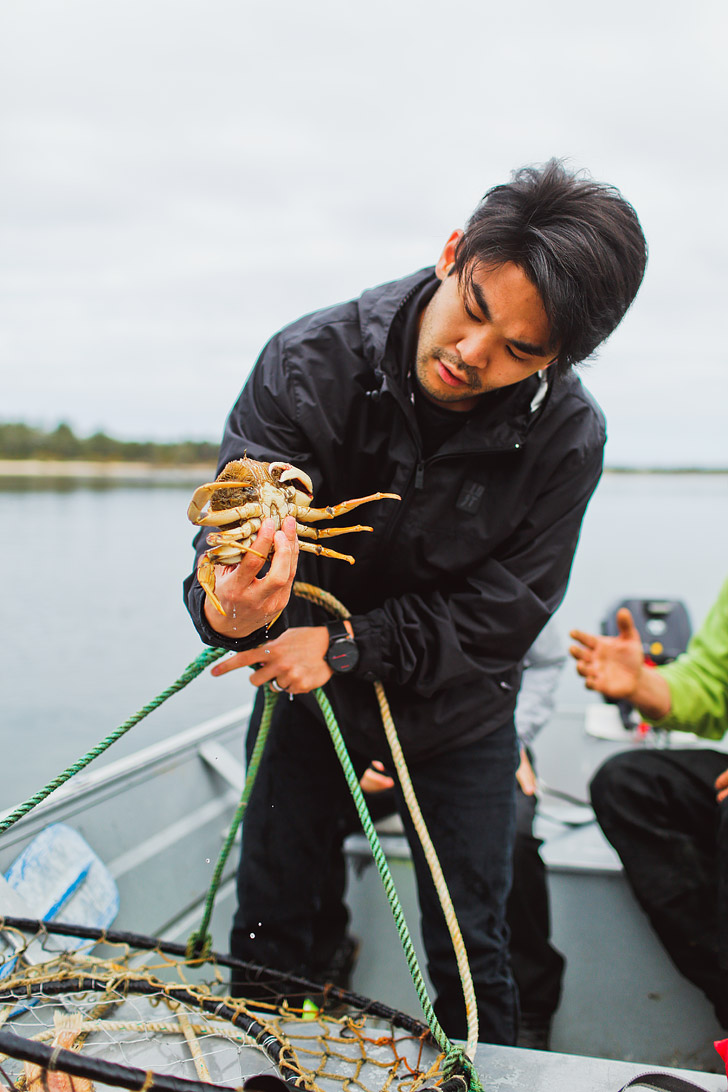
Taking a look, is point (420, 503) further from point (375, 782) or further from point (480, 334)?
point (375, 782)

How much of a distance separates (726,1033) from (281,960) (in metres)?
1.45

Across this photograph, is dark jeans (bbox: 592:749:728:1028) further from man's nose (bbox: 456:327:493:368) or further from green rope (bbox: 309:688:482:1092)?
man's nose (bbox: 456:327:493:368)

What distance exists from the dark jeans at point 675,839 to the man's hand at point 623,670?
0.21 m

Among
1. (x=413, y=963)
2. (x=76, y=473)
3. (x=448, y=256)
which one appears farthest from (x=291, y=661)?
(x=76, y=473)

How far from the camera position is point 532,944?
99.7 inches

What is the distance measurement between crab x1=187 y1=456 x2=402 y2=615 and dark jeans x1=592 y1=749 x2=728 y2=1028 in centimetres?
159

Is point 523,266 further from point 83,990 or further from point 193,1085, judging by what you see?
point 83,990

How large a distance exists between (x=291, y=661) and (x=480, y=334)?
0.83 m

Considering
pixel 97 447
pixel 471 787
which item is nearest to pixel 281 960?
pixel 471 787

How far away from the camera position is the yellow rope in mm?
1592

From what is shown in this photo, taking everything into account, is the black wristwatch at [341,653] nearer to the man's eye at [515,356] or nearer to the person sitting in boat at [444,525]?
the person sitting in boat at [444,525]

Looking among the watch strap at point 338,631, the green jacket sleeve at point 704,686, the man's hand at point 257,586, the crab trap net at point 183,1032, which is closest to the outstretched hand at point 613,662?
the green jacket sleeve at point 704,686

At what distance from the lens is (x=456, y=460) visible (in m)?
1.94

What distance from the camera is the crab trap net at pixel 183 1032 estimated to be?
1506 millimetres
